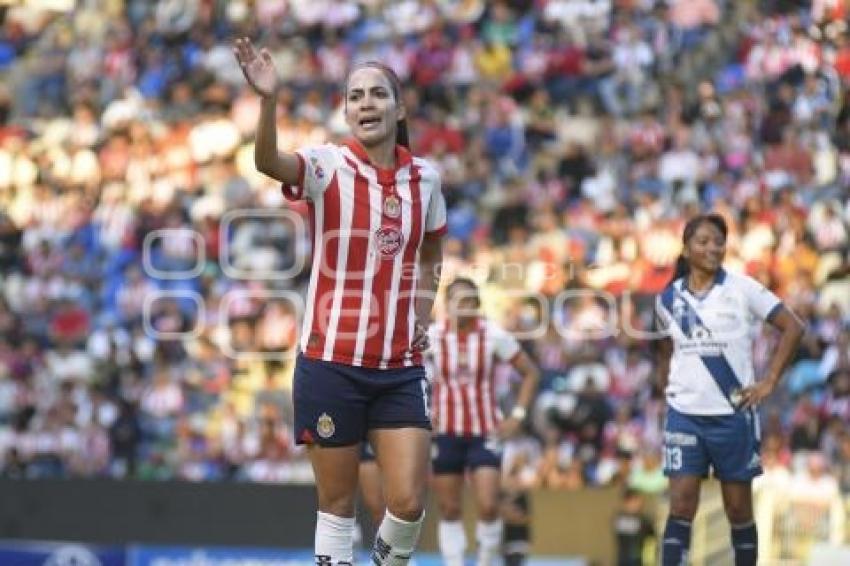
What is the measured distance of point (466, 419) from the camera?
12.6 m

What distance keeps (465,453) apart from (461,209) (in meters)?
7.59

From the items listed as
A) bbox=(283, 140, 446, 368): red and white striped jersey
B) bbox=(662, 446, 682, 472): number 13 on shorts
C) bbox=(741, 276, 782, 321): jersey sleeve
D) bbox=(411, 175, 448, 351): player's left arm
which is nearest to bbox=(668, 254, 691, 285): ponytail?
bbox=(741, 276, 782, 321): jersey sleeve

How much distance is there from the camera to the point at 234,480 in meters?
17.4

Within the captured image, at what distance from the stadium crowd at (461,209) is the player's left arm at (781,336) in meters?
5.78

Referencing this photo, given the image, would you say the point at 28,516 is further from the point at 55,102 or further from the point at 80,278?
the point at 55,102

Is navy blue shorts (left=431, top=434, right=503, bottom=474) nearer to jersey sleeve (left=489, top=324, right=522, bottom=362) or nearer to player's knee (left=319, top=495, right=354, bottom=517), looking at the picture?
jersey sleeve (left=489, top=324, right=522, bottom=362)

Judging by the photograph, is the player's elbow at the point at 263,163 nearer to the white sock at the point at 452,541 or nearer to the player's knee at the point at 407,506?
the player's knee at the point at 407,506

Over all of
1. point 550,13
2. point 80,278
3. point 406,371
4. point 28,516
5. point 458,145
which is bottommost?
point 28,516

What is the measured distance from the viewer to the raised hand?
7031 mm

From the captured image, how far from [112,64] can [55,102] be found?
0.85 metres

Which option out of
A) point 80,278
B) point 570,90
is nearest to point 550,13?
point 570,90

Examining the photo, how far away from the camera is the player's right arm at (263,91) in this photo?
23.0 ft

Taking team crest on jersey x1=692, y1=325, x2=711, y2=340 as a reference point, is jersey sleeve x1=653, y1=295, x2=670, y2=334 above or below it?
above

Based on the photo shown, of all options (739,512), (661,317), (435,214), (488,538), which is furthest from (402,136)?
(488,538)
